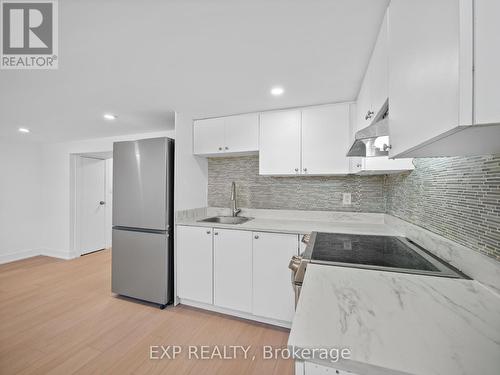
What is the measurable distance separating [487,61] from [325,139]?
71.2 inches

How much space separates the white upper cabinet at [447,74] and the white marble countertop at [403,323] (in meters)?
0.47

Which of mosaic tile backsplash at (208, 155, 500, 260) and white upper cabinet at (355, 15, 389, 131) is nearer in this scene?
mosaic tile backsplash at (208, 155, 500, 260)

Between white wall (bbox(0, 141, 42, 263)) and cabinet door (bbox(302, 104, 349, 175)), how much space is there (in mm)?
4963

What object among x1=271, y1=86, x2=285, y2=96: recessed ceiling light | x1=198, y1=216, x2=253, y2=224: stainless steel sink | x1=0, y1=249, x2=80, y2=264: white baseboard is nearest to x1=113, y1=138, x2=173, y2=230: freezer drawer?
x1=198, y1=216, x2=253, y2=224: stainless steel sink

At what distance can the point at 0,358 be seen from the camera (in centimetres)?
163

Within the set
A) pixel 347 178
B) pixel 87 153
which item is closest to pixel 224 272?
pixel 347 178

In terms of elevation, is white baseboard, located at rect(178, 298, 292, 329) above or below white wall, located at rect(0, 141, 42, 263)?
below

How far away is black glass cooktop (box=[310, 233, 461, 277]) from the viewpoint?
3.30 feet

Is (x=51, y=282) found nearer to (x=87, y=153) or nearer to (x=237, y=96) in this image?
(x=87, y=153)

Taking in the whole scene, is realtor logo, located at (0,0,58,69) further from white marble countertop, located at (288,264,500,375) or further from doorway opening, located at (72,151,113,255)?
doorway opening, located at (72,151,113,255)

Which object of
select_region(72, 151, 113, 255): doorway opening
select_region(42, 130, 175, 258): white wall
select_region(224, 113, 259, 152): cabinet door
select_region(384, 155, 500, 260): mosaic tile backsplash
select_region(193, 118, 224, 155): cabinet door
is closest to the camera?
select_region(384, 155, 500, 260): mosaic tile backsplash

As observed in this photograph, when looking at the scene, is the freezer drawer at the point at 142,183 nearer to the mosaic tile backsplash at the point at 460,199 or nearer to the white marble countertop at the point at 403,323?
the white marble countertop at the point at 403,323

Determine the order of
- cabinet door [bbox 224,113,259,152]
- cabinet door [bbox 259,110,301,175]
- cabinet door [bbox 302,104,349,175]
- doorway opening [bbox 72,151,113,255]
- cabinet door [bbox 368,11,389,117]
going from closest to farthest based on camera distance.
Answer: cabinet door [bbox 368,11,389,117], cabinet door [bbox 302,104,349,175], cabinet door [bbox 259,110,301,175], cabinet door [bbox 224,113,259,152], doorway opening [bbox 72,151,113,255]

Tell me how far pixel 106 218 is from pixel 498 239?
17.9ft
